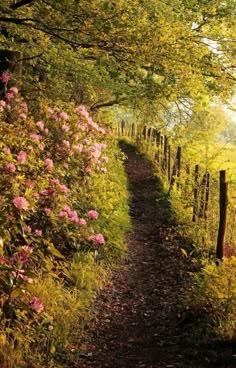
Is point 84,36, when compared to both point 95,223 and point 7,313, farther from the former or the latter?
point 7,313

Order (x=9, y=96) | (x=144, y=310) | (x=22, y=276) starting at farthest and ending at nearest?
1. (x=9, y=96)
2. (x=144, y=310)
3. (x=22, y=276)

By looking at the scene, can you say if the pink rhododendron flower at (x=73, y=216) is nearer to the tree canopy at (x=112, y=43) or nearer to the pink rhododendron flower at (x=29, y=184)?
the pink rhododendron flower at (x=29, y=184)

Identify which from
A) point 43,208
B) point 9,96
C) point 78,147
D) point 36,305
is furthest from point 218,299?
point 9,96

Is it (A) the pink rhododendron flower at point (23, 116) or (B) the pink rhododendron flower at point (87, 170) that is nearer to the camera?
(A) the pink rhododendron flower at point (23, 116)

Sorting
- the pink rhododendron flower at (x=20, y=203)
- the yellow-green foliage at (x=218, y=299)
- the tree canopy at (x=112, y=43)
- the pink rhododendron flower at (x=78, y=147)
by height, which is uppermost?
the tree canopy at (x=112, y=43)

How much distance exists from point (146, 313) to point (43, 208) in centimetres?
197

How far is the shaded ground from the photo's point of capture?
201 inches

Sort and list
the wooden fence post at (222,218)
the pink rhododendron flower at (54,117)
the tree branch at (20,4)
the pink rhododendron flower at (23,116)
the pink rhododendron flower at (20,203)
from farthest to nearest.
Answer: the pink rhododendron flower at (54,117)
the pink rhododendron flower at (23,116)
the wooden fence post at (222,218)
the tree branch at (20,4)
the pink rhododendron flower at (20,203)

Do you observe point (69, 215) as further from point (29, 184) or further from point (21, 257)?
point (21, 257)

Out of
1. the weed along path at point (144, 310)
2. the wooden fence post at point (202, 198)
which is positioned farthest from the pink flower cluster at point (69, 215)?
the wooden fence post at point (202, 198)

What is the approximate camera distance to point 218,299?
563 cm

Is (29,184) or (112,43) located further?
(112,43)

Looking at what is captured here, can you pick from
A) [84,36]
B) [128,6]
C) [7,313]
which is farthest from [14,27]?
[7,313]

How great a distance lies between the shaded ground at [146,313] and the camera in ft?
16.7
